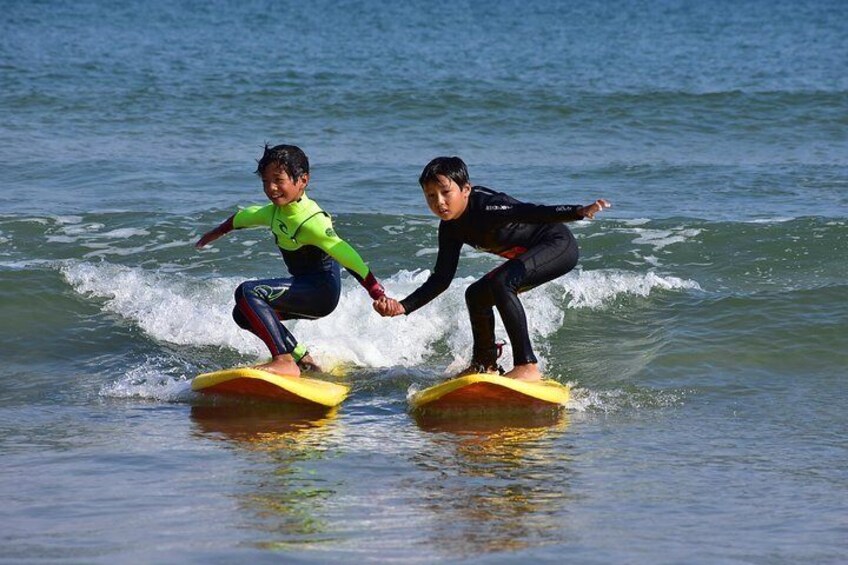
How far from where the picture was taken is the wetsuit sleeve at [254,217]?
789cm

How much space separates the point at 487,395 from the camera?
7273 mm

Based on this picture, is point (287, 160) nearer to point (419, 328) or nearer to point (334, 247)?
point (334, 247)

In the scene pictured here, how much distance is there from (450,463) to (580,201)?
834 cm

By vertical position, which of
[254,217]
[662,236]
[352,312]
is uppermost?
[254,217]

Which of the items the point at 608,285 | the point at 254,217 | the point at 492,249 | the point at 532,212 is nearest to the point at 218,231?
the point at 254,217

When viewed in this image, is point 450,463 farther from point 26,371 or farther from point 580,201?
point 580,201

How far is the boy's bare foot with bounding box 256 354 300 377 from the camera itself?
776cm

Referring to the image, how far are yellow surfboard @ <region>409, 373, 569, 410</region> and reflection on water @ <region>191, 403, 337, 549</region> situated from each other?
1.87 ft

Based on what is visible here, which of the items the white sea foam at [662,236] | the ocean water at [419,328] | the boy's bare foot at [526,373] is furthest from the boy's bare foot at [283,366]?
the white sea foam at [662,236]

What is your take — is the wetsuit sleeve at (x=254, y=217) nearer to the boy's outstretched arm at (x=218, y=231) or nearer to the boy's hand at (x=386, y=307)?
the boy's outstretched arm at (x=218, y=231)

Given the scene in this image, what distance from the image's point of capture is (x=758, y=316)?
969 centimetres

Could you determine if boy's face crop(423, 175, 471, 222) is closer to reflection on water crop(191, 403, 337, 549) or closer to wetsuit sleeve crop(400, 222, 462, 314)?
wetsuit sleeve crop(400, 222, 462, 314)

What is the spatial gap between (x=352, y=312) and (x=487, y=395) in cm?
281

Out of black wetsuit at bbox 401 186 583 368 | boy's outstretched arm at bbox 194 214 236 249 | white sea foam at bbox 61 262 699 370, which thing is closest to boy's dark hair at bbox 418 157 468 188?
black wetsuit at bbox 401 186 583 368
